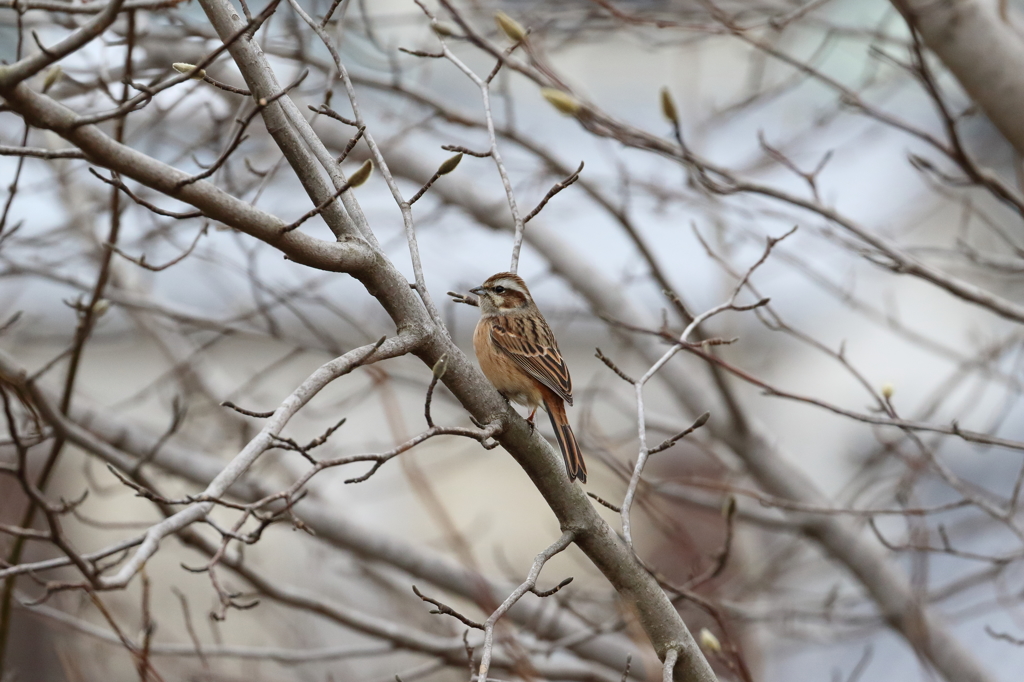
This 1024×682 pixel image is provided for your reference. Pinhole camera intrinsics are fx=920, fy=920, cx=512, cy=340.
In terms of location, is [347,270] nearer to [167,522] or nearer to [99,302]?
[167,522]

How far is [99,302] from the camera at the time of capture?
4.02m

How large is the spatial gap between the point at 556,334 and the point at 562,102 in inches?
177

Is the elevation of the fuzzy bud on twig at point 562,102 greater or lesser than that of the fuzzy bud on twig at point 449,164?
greater

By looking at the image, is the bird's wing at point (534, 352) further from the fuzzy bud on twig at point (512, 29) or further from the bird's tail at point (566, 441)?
the fuzzy bud on twig at point (512, 29)

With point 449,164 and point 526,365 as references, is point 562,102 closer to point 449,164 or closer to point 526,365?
point 449,164

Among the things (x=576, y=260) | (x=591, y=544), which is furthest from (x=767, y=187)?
(x=576, y=260)

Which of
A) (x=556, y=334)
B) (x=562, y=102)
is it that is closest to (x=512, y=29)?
(x=562, y=102)

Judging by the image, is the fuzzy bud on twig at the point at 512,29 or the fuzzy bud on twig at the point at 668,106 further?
the fuzzy bud on twig at the point at 668,106

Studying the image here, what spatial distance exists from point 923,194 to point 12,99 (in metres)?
11.3

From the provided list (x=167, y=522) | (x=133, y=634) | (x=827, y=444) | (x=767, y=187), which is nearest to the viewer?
(x=167, y=522)

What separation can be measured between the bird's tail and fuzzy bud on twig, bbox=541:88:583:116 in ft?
4.39

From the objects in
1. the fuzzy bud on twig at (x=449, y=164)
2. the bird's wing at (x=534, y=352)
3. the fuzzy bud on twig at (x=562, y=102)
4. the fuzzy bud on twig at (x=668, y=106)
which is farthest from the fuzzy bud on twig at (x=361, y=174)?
the bird's wing at (x=534, y=352)

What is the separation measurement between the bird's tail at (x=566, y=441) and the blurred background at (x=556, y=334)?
255 mm

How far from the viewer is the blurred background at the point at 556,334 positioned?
13.7 feet
